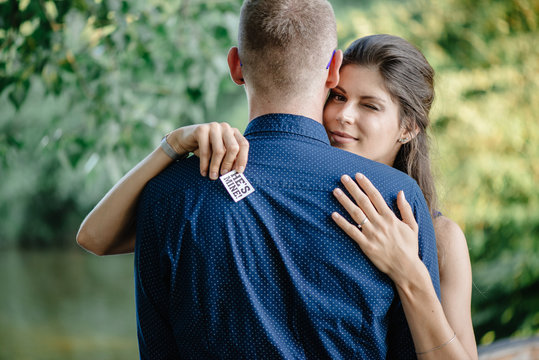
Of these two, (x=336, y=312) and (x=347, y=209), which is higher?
(x=347, y=209)

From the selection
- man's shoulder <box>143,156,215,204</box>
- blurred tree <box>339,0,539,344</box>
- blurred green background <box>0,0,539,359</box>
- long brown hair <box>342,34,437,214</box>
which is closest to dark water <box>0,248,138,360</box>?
blurred green background <box>0,0,539,359</box>

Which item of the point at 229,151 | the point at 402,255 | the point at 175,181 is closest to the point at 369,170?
the point at 402,255

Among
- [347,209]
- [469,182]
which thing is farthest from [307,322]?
[469,182]

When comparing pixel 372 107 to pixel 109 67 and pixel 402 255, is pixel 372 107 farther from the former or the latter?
pixel 109 67

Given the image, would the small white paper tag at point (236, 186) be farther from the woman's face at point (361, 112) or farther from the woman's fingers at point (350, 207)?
the woman's face at point (361, 112)

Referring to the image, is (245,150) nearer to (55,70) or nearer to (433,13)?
(55,70)

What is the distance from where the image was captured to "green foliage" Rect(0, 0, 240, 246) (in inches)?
92.7

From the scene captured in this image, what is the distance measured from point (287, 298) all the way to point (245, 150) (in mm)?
313

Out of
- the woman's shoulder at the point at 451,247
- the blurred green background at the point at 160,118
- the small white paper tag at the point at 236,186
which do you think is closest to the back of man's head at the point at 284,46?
the small white paper tag at the point at 236,186

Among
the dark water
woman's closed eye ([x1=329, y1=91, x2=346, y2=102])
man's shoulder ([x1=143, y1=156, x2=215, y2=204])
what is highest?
woman's closed eye ([x1=329, y1=91, x2=346, y2=102])

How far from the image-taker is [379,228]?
3.99 feet

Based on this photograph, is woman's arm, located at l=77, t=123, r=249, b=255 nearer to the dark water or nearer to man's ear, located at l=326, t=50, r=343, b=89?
man's ear, located at l=326, t=50, r=343, b=89

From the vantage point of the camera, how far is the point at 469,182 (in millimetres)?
5121

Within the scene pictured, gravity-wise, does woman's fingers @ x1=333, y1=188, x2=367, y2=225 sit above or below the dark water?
above
